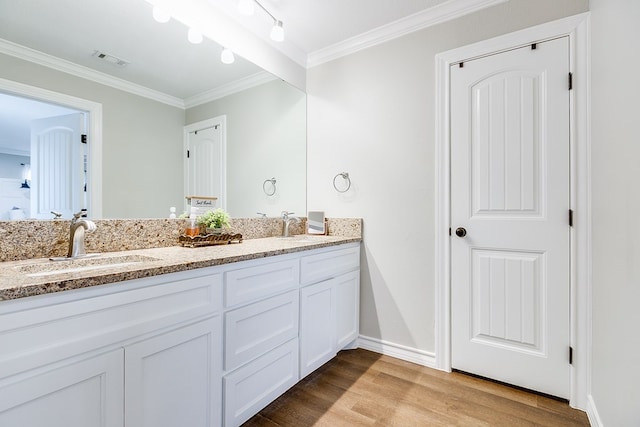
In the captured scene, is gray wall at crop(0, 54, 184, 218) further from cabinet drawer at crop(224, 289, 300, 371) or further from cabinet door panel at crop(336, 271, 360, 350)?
cabinet door panel at crop(336, 271, 360, 350)

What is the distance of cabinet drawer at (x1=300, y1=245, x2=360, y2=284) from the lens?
1.81 m

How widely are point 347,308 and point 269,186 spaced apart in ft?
3.64

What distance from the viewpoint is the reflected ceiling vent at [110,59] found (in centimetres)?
150

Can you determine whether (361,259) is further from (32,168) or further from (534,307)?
(32,168)

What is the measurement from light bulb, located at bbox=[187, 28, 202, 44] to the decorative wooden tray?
118 centimetres

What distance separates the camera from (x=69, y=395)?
89 cm

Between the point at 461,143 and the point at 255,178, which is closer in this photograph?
the point at 461,143

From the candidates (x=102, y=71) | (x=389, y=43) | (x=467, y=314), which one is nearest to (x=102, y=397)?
(x=102, y=71)

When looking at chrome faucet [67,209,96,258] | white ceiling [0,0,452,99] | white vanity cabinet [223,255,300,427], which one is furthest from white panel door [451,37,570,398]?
chrome faucet [67,209,96,258]

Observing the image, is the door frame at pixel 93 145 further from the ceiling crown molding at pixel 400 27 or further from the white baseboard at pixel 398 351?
the white baseboard at pixel 398 351

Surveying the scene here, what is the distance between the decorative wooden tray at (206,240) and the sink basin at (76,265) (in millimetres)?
313

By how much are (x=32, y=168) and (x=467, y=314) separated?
239cm

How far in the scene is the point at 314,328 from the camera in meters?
1.87

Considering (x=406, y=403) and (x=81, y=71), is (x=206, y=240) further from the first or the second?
(x=406, y=403)
